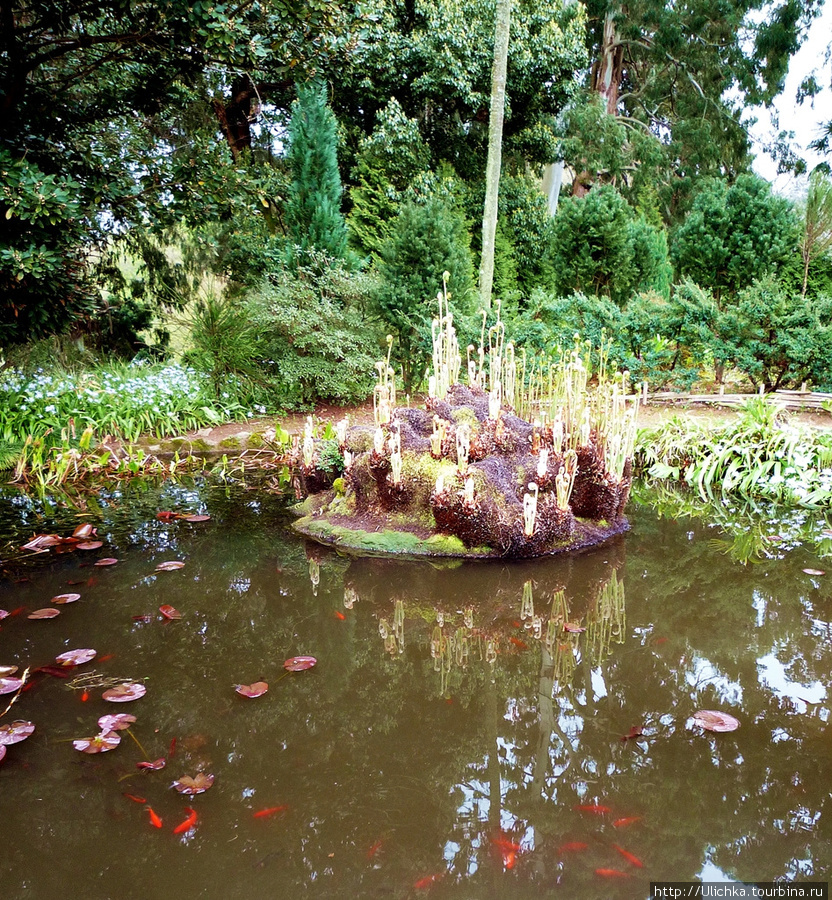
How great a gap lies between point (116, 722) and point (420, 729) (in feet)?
3.47

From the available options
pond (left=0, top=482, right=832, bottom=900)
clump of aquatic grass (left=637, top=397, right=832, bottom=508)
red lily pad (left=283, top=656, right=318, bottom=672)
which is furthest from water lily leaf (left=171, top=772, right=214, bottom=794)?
clump of aquatic grass (left=637, top=397, right=832, bottom=508)

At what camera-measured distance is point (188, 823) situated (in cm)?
190

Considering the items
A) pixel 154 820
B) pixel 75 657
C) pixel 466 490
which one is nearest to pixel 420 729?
pixel 154 820

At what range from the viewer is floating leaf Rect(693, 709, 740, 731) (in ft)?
7.63

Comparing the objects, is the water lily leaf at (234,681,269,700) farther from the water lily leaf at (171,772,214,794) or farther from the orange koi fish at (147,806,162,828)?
the orange koi fish at (147,806,162,828)

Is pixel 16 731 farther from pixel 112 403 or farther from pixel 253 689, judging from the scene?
pixel 112 403

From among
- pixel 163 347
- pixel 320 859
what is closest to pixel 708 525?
pixel 320 859

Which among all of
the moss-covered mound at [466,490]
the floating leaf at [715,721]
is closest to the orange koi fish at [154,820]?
the floating leaf at [715,721]

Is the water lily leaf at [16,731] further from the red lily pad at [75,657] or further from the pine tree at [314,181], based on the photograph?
the pine tree at [314,181]

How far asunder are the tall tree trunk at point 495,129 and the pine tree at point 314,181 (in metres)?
2.19

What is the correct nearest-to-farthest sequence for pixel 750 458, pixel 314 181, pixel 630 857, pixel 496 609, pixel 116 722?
1. pixel 630 857
2. pixel 116 722
3. pixel 496 609
4. pixel 750 458
5. pixel 314 181

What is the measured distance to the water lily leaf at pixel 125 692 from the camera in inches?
97.2

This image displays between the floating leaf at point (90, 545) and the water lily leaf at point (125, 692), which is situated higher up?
the floating leaf at point (90, 545)

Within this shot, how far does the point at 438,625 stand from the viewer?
124 inches
